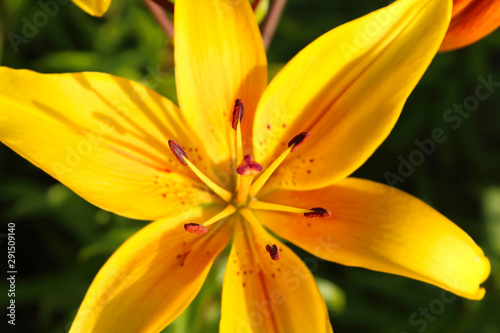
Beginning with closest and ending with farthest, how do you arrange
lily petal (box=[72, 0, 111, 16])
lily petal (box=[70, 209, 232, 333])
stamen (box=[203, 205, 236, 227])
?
lily petal (box=[72, 0, 111, 16]) < lily petal (box=[70, 209, 232, 333]) < stamen (box=[203, 205, 236, 227])

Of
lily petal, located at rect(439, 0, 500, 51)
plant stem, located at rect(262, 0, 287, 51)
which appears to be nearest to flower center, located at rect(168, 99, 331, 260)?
plant stem, located at rect(262, 0, 287, 51)

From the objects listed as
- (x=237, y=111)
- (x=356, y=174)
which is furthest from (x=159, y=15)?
(x=356, y=174)

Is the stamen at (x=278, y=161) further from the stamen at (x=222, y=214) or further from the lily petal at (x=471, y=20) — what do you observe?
the lily petal at (x=471, y=20)

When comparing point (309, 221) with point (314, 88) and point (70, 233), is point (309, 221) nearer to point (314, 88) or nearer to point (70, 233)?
point (314, 88)

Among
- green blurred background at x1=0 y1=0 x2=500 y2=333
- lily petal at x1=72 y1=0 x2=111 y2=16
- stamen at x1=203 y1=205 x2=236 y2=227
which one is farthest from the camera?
green blurred background at x1=0 y1=0 x2=500 y2=333

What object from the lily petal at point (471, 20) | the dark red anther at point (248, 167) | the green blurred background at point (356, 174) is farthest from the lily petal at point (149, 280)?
the lily petal at point (471, 20)

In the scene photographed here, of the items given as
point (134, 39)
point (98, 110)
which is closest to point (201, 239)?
point (98, 110)

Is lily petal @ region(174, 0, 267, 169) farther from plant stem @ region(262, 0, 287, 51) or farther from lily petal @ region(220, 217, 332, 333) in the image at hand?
lily petal @ region(220, 217, 332, 333)

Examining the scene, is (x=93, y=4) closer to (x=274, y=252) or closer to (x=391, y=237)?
(x=274, y=252)
